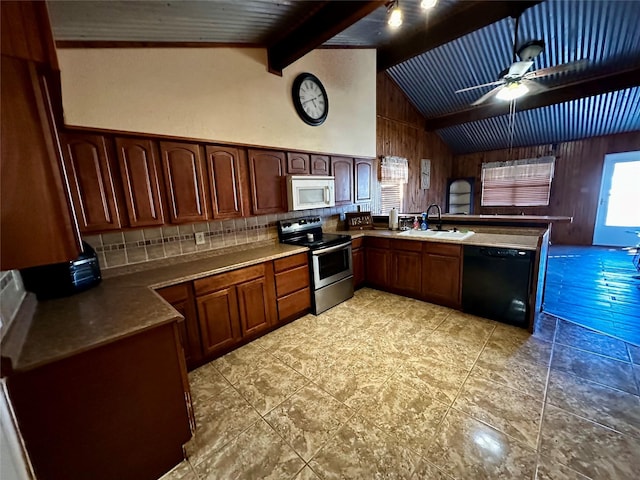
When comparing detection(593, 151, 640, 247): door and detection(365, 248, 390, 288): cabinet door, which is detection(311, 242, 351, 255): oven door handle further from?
Result: detection(593, 151, 640, 247): door

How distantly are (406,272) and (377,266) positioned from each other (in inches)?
17.4

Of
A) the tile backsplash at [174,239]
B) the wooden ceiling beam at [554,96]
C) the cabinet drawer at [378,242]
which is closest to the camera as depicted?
the tile backsplash at [174,239]

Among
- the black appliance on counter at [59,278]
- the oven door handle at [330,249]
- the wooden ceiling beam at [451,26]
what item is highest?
the wooden ceiling beam at [451,26]

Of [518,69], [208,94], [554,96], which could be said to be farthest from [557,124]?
[208,94]

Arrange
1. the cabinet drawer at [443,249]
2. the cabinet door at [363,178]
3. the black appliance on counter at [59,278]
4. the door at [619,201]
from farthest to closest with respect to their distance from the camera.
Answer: the door at [619,201] < the cabinet door at [363,178] < the cabinet drawer at [443,249] < the black appliance on counter at [59,278]

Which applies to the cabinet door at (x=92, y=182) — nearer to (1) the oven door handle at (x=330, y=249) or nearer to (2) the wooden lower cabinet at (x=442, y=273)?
(1) the oven door handle at (x=330, y=249)

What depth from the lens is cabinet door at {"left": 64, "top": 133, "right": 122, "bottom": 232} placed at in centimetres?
182

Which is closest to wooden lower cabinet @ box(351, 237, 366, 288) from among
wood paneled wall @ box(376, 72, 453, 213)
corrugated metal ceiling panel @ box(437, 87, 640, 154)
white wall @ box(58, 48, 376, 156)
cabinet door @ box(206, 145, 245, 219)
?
white wall @ box(58, 48, 376, 156)

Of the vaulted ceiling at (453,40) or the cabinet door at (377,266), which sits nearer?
the vaulted ceiling at (453,40)

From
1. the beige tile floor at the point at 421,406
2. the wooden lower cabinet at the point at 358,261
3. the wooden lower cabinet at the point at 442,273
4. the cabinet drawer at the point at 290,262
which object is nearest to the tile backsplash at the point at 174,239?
the cabinet drawer at the point at 290,262

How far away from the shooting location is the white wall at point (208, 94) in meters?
1.88

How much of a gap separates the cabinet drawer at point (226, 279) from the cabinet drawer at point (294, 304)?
1.51 feet

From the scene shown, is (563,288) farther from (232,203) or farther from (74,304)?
(74,304)

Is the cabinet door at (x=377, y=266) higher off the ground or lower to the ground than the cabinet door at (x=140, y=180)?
lower
